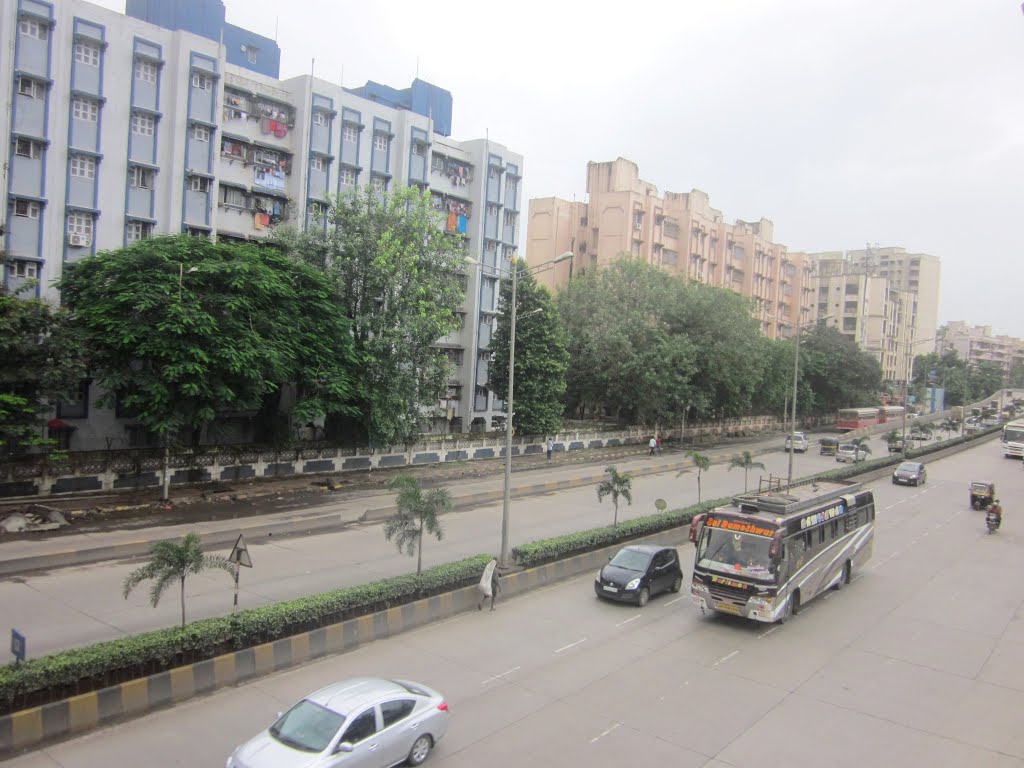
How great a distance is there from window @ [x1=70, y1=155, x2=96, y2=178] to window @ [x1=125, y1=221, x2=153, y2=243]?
2541 millimetres

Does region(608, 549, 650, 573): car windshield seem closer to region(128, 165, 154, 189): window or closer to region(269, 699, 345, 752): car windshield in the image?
region(269, 699, 345, 752): car windshield

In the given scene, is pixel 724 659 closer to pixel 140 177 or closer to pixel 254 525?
pixel 254 525

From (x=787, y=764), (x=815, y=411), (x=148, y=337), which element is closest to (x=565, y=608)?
(x=787, y=764)

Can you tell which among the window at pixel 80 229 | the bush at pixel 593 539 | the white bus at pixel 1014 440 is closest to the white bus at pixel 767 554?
the bush at pixel 593 539

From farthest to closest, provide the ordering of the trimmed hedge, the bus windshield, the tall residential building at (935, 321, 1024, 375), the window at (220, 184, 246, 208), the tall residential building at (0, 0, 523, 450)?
the tall residential building at (935, 321, 1024, 375)
the window at (220, 184, 246, 208)
the tall residential building at (0, 0, 523, 450)
the bus windshield
the trimmed hedge

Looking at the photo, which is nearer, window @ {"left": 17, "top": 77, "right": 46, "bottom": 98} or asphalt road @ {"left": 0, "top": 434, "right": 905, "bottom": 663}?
asphalt road @ {"left": 0, "top": 434, "right": 905, "bottom": 663}

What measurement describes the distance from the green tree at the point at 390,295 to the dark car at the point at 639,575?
1774cm

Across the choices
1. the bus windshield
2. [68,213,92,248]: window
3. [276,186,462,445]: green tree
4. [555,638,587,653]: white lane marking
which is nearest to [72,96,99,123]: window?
[68,213,92,248]: window

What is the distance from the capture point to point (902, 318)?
12638 centimetres

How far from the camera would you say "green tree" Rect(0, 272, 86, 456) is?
22.4 metres

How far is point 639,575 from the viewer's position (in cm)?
1727

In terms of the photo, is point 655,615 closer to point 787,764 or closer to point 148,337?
point 787,764

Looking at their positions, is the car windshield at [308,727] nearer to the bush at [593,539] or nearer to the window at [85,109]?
the bush at [593,539]

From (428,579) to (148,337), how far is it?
15725 mm
